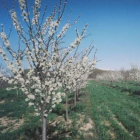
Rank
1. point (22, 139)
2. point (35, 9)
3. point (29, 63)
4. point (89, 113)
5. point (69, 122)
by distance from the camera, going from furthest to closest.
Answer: point (89, 113), point (69, 122), point (22, 139), point (29, 63), point (35, 9)

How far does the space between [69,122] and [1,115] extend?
20.8ft

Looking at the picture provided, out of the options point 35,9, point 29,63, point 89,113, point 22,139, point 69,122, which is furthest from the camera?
point 89,113

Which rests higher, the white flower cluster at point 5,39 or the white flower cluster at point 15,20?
the white flower cluster at point 15,20

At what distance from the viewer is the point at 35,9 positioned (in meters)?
5.33

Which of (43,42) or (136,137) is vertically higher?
(43,42)

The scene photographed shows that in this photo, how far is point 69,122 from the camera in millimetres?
10328

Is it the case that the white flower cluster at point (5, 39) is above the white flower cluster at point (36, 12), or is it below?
below

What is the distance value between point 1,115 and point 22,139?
252 inches

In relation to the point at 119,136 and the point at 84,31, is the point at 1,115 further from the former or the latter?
the point at 84,31

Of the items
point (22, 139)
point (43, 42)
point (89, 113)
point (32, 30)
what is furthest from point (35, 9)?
point (89, 113)

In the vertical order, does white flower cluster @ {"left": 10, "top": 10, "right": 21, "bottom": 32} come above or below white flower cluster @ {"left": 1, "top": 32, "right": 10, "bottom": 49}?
above

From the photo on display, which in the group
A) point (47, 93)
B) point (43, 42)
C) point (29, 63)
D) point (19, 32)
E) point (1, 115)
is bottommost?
point (1, 115)

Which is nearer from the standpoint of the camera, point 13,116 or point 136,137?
point 136,137

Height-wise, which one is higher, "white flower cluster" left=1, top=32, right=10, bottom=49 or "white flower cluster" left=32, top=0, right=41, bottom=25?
"white flower cluster" left=32, top=0, right=41, bottom=25
